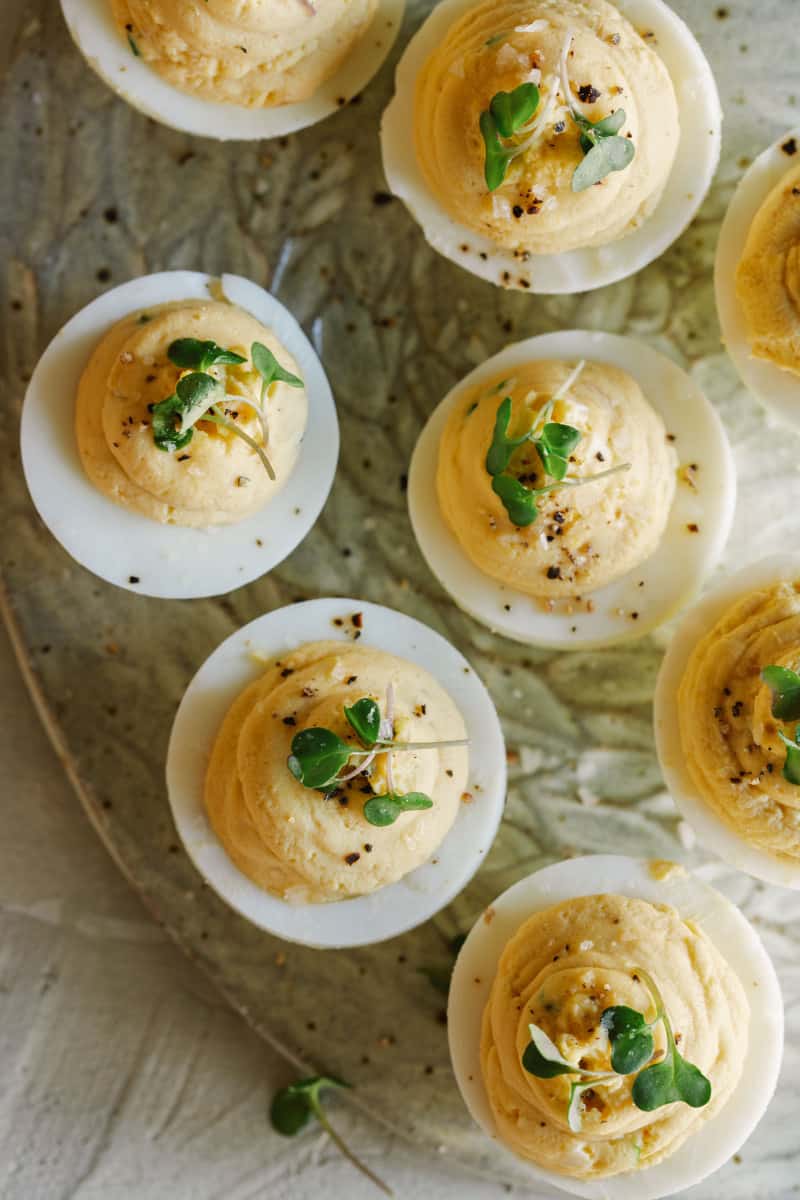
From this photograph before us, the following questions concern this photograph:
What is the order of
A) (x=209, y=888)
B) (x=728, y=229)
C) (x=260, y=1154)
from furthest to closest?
(x=260, y=1154) → (x=209, y=888) → (x=728, y=229)

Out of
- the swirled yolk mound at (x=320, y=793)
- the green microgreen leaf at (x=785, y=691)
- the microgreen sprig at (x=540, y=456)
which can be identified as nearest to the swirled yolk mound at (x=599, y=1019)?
the swirled yolk mound at (x=320, y=793)

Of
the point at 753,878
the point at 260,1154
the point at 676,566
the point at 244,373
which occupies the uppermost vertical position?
the point at 244,373

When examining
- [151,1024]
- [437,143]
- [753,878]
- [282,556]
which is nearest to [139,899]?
[151,1024]

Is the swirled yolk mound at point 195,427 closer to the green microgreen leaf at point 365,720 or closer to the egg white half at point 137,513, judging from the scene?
the egg white half at point 137,513

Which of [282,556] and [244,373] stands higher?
[244,373]

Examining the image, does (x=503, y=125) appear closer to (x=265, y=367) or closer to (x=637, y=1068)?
(x=265, y=367)

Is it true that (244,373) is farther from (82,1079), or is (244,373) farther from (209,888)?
(82,1079)

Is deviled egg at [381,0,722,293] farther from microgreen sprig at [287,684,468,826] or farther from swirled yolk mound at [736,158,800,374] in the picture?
microgreen sprig at [287,684,468,826]
